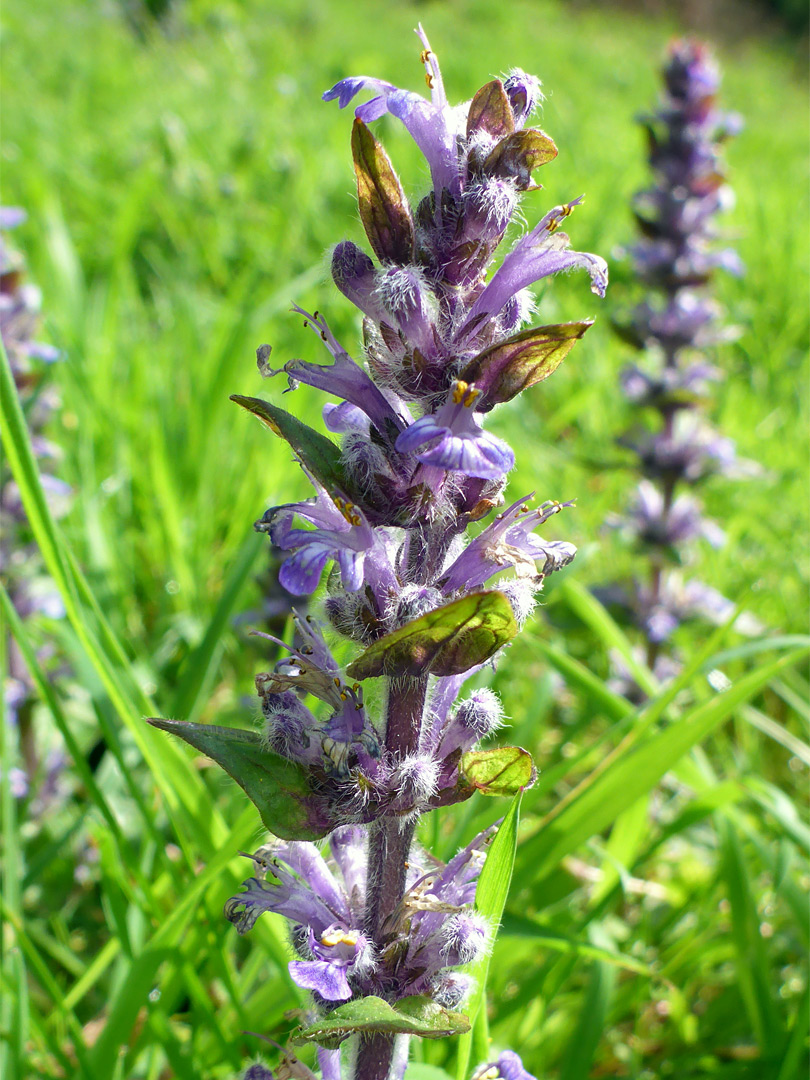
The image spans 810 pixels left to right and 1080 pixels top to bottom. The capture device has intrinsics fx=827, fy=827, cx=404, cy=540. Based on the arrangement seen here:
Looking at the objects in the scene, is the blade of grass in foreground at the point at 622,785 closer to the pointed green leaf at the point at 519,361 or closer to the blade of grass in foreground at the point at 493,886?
the blade of grass in foreground at the point at 493,886

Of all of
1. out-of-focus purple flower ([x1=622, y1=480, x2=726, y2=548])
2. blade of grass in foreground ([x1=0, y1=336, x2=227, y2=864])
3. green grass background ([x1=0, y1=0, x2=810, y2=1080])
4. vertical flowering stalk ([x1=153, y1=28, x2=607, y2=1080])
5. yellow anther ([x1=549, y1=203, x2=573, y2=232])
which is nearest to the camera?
vertical flowering stalk ([x1=153, y1=28, x2=607, y2=1080])

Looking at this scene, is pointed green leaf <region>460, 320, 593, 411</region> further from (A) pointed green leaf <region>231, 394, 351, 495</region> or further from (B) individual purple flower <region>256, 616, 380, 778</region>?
(B) individual purple flower <region>256, 616, 380, 778</region>

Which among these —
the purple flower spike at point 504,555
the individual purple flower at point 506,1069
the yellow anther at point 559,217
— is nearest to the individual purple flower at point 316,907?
the individual purple flower at point 506,1069

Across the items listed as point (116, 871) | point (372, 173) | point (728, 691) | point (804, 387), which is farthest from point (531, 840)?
point (804, 387)

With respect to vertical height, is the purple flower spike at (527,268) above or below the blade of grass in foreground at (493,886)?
above

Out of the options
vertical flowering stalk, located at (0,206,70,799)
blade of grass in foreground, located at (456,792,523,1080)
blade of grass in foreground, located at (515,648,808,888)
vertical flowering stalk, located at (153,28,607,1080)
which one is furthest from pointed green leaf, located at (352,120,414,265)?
vertical flowering stalk, located at (0,206,70,799)

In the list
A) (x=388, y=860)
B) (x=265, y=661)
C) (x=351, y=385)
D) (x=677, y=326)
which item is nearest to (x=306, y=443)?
(x=351, y=385)

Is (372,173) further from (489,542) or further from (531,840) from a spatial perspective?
(531,840)
